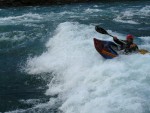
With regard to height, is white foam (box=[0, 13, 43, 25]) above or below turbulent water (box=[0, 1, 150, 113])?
below

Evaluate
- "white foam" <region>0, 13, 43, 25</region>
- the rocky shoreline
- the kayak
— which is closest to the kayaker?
the kayak

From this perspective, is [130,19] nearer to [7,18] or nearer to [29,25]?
[29,25]

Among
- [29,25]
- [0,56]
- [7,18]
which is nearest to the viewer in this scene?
[0,56]

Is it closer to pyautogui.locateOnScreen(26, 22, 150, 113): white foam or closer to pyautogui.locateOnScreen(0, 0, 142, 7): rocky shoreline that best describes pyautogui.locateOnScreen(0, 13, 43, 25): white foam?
pyautogui.locateOnScreen(0, 0, 142, 7): rocky shoreline

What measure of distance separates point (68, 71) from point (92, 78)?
170 cm

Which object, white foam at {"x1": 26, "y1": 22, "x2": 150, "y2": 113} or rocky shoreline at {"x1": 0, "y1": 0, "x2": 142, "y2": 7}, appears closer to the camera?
white foam at {"x1": 26, "y1": 22, "x2": 150, "y2": 113}

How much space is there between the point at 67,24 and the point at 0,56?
5979mm

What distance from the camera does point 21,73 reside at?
13.4 metres

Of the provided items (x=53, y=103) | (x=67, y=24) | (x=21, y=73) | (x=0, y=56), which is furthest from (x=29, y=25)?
(x=53, y=103)

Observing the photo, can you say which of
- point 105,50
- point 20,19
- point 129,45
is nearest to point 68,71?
point 105,50

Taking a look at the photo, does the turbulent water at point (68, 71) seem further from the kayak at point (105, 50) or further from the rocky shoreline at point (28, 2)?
Result: the rocky shoreline at point (28, 2)

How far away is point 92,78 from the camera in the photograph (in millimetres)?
11516

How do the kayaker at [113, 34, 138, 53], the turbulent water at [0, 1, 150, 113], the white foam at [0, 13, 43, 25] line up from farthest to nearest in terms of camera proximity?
the white foam at [0, 13, 43, 25], the kayaker at [113, 34, 138, 53], the turbulent water at [0, 1, 150, 113]

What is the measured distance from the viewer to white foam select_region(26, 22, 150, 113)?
971 centimetres
